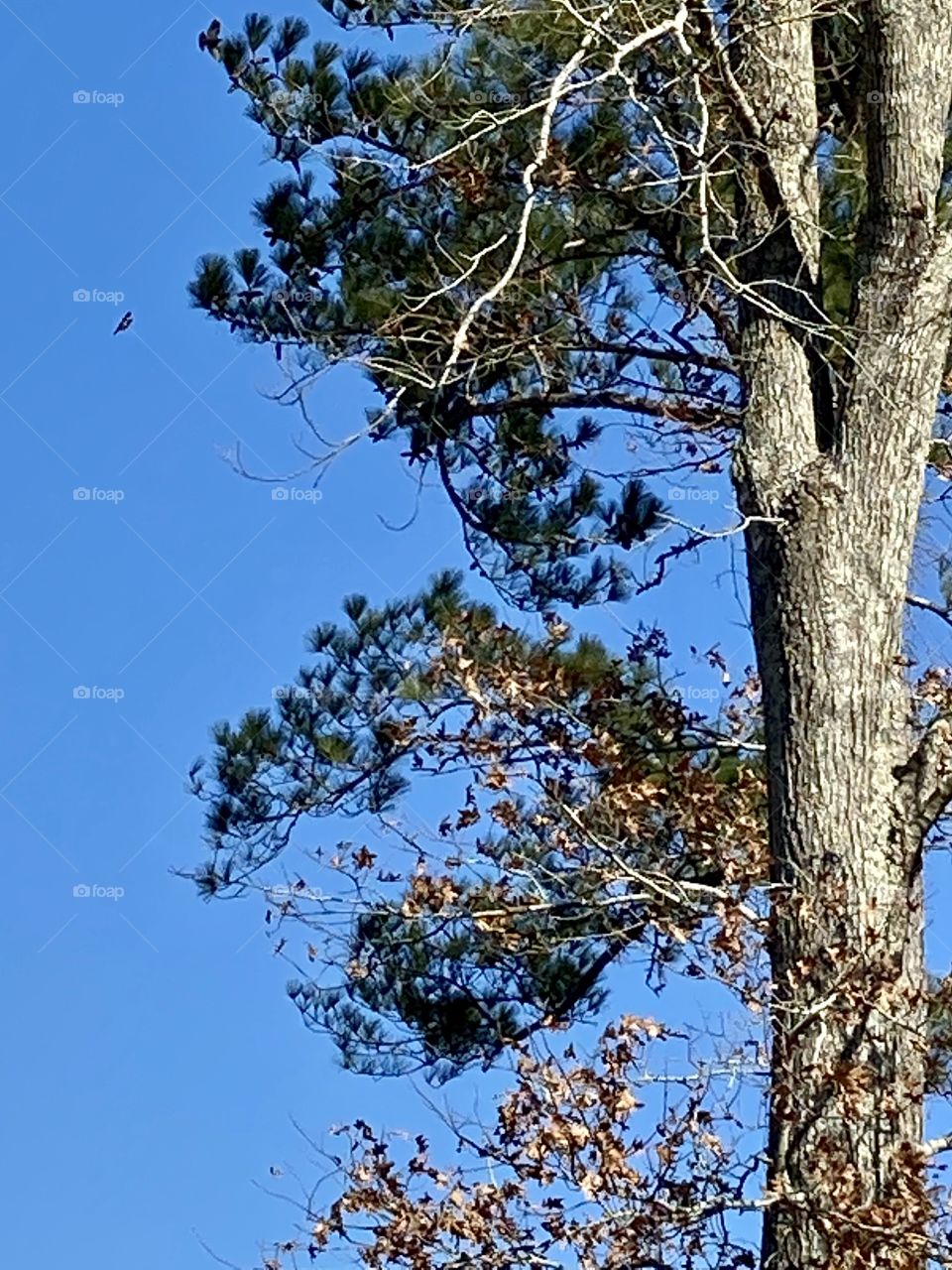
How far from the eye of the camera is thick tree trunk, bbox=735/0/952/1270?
5.16 meters

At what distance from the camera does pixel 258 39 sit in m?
6.95

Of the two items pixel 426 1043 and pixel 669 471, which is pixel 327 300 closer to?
pixel 669 471

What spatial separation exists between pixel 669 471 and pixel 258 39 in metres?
1.94

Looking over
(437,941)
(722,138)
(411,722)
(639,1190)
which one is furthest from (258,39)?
(639,1190)

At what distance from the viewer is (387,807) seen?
7109 millimetres

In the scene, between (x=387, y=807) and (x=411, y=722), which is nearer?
(x=411, y=722)

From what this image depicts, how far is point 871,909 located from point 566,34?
2.70 meters

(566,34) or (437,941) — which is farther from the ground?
(566,34)

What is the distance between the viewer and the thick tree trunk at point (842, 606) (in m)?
5.16

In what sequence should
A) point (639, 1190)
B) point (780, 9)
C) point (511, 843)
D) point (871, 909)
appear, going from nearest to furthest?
point (639, 1190)
point (871, 909)
point (780, 9)
point (511, 843)

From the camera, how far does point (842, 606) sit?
5.91 meters

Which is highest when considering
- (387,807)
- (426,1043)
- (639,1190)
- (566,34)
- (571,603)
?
(566,34)

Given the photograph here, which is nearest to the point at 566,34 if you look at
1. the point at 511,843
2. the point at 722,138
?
the point at 722,138

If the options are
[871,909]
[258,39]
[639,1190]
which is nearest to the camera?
[639,1190]
